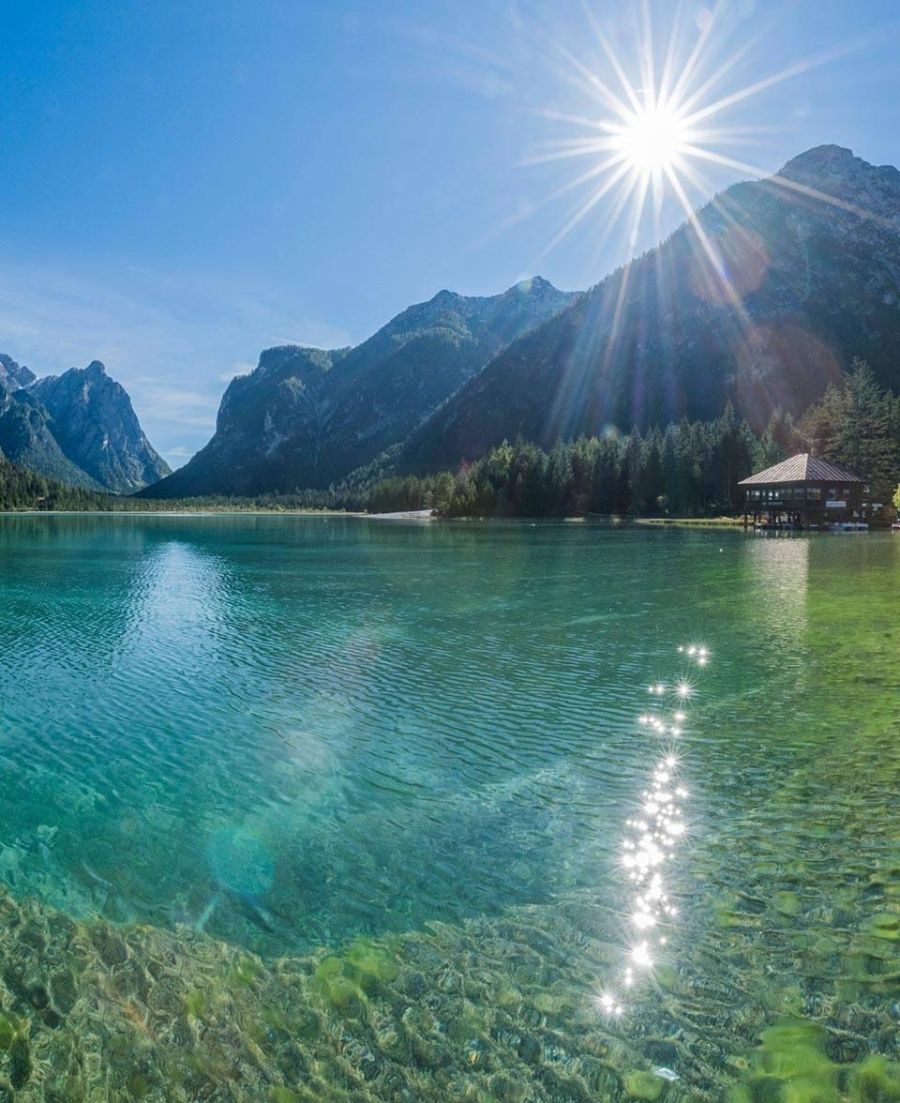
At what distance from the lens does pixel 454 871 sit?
10516 millimetres

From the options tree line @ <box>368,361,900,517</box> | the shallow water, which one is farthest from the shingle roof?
the shallow water

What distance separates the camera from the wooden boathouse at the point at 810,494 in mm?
105500

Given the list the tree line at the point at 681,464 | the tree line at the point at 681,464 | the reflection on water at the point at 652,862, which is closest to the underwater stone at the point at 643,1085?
the reflection on water at the point at 652,862

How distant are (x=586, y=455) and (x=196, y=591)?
440 ft

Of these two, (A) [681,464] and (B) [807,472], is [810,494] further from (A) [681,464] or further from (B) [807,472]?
(A) [681,464]

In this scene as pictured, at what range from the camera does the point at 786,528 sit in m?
108

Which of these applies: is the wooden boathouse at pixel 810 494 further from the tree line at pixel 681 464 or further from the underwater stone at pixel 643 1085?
the underwater stone at pixel 643 1085

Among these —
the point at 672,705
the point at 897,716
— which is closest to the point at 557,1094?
the point at 672,705

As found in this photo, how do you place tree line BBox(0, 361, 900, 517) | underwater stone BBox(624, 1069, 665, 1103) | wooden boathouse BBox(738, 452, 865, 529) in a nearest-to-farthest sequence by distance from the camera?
1. underwater stone BBox(624, 1069, 665, 1103)
2. wooden boathouse BBox(738, 452, 865, 529)
3. tree line BBox(0, 361, 900, 517)

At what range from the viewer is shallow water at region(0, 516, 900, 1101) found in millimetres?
6855

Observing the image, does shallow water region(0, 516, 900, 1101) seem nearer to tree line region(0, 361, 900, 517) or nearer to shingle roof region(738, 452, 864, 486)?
shingle roof region(738, 452, 864, 486)

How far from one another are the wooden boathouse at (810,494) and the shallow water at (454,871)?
88.7m

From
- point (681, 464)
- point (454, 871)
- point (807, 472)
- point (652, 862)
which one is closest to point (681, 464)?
point (681, 464)

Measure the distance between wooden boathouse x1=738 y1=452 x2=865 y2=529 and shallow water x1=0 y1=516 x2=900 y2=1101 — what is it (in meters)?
88.7
